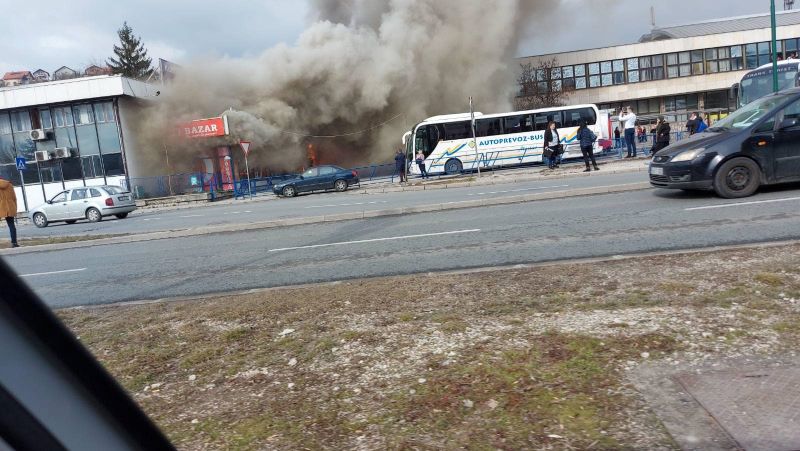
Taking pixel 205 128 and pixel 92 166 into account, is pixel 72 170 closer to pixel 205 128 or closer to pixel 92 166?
pixel 92 166

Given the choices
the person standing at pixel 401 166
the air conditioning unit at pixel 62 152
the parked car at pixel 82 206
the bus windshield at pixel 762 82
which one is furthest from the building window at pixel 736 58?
the air conditioning unit at pixel 62 152

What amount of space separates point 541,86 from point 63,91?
3507 centimetres

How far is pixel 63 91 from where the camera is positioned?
3247 cm

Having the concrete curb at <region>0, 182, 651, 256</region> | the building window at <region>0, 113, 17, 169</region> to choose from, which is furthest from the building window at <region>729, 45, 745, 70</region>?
the building window at <region>0, 113, 17, 169</region>

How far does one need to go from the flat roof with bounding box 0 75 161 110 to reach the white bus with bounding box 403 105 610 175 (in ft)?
59.2

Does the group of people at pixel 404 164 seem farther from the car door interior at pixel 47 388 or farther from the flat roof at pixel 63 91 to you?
the car door interior at pixel 47 388

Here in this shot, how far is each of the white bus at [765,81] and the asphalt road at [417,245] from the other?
1336cm

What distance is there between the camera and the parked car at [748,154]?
9.02m

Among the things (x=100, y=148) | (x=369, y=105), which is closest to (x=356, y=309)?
(x=100, y=148)

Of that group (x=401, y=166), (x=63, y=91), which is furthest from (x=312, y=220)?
(x=63, y=91)

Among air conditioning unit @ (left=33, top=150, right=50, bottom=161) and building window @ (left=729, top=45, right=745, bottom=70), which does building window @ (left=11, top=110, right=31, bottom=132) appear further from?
building window @ (left=729, top=45, right=745, bottom=70)

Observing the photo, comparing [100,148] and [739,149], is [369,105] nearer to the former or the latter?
[100,148]

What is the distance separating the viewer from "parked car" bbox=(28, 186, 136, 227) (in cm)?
2105

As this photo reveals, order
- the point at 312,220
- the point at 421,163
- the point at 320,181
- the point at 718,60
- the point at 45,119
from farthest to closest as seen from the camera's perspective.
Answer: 1. the point at 718,60
2. the point at 45,119
3. the point at 421,163
4. the point at 320,181
5. the point at 312,220
